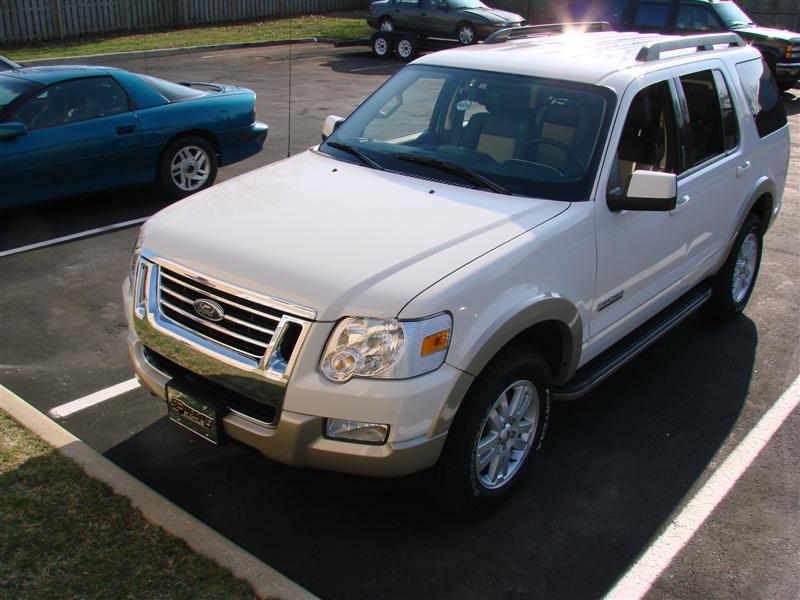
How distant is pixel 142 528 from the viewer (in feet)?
11.8

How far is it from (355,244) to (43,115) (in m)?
5.24

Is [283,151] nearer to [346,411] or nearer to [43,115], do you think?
[43,115]

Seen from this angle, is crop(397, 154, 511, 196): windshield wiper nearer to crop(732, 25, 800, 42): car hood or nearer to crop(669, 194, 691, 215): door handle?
crop(669, 194, 691, 215): door handle

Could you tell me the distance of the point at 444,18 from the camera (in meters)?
21.3

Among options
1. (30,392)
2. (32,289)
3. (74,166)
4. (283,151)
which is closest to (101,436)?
(30,392)

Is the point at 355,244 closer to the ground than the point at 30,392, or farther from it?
farther from it

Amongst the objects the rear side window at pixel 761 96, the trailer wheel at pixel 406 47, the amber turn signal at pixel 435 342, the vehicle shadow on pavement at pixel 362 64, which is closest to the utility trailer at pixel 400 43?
the trailer wheel at pixel 406 47

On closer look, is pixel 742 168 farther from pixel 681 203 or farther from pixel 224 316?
pixel 224 316

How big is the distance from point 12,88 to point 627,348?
609 cm

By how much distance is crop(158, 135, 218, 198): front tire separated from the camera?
855 centimetres

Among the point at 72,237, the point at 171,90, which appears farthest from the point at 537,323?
the point at 171,90

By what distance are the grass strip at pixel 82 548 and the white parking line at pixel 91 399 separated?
0.69 metres

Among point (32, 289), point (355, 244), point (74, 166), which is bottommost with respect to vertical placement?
point (32, 289)

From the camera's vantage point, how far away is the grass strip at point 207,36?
795 inches
